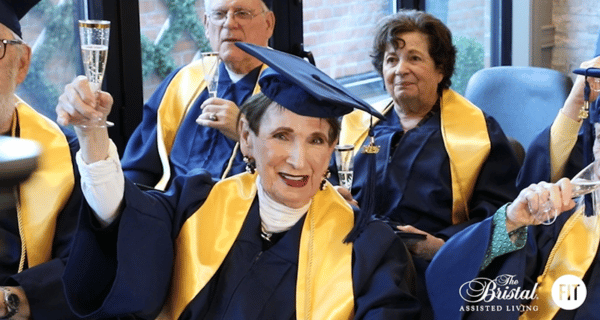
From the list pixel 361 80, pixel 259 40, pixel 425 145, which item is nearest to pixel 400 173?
pixel 425 145

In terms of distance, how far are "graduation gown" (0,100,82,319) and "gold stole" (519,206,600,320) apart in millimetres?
1267

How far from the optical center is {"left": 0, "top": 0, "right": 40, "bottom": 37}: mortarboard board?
229cm

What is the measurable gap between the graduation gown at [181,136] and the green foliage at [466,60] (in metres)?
2.44

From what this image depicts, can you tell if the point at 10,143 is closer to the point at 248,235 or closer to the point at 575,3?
the point at 248,235

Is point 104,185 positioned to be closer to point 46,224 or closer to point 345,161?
point 46,224

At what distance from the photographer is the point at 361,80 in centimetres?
463

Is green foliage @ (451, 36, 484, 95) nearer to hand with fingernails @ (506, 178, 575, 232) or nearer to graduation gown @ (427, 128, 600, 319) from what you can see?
graduation gown @ (427, 128, 600, 319)

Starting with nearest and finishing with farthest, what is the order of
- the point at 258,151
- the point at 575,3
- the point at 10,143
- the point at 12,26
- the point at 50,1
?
1. the point at 10,143
2. the point at 258,151
3. the point at 12,26
4. the point at 50,1
5. the point at 575,3

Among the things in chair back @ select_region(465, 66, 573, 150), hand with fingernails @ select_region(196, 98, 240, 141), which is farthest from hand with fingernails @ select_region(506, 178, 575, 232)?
chair back @ select_region(465, 66, 573, 150)

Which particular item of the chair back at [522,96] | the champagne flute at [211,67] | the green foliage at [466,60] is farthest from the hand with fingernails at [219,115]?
the green foliage at [466,60]

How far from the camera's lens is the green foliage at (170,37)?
3664 mm

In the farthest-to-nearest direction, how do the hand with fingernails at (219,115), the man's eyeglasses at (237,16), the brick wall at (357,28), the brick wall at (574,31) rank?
the brick wall at (574,31) → the brick wall at (357,28) → the man's eyeglasses at (237,16) → the hand with fingernails at (219,115)

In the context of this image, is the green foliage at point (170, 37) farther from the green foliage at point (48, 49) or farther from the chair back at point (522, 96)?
the chair back at point (522, 96)

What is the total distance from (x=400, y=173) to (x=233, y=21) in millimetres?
827
